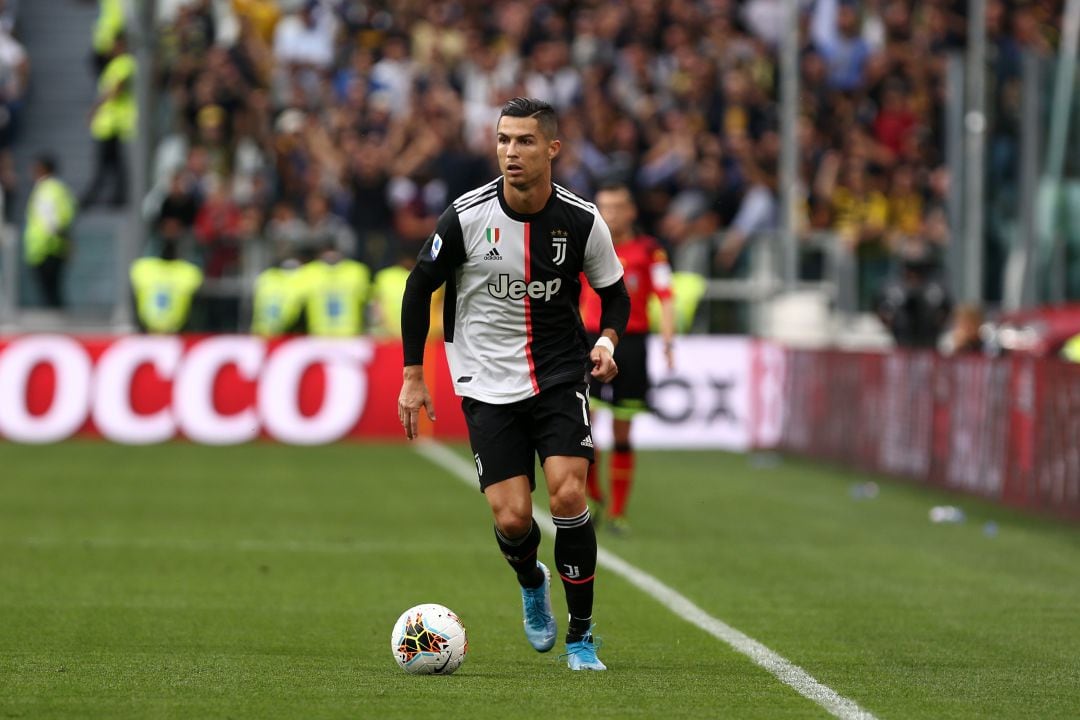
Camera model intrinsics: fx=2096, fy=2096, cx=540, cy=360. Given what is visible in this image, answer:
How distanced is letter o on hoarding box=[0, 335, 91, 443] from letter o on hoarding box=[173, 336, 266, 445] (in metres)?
1.05

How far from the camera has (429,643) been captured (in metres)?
8.16

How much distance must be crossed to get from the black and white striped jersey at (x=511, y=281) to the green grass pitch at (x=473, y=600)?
1195mm

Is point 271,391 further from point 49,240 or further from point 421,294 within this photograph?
point 421,294

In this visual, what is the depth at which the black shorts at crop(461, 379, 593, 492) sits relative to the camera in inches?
328

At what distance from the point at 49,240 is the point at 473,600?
14.4 metres

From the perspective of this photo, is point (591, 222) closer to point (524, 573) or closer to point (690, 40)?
point (524, 573)

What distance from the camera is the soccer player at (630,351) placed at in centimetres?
1419

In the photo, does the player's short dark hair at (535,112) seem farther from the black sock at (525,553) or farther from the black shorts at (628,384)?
the black shorts at (628,384)

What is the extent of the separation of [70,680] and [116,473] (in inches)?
450

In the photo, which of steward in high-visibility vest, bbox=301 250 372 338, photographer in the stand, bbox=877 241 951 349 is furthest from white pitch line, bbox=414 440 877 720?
steward in high-visibility vest, bbox=301 250 372 338

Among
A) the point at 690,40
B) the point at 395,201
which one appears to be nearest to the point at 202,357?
the point at 395,201

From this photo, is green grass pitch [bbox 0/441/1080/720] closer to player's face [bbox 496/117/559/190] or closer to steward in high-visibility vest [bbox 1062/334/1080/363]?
player's face [bbox 496/117/559/190]

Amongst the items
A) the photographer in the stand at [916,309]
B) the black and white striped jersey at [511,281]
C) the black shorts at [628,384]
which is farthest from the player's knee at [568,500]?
the photographer in the stand at [916,309]

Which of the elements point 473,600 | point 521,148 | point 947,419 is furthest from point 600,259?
point 947,419
